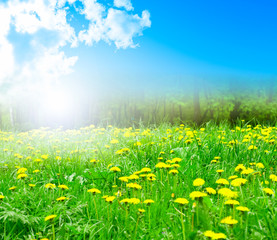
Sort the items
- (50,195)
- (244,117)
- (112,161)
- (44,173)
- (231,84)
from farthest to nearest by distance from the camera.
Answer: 1. (231,84)
2. (244,117)
3. (112,161)
4. (44,173)
5. (50,195)

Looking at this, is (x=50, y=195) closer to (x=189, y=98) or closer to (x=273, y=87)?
(x=189, y=98)

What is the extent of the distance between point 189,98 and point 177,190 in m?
7.56

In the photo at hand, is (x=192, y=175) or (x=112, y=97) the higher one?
(x=112, y=97)

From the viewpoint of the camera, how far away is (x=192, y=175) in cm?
254

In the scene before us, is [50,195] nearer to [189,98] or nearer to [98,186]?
[98,186]

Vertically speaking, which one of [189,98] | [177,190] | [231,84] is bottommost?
[177,190]

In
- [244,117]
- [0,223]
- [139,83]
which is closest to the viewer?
[0,223]

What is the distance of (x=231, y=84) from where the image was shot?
998 centimetres

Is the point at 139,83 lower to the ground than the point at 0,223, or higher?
higher

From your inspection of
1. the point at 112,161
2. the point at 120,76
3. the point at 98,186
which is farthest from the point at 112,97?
the point at 98,186

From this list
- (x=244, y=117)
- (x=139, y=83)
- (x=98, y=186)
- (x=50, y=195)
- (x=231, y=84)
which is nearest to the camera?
(x=50, y=195)

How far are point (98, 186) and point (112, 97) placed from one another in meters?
9.11

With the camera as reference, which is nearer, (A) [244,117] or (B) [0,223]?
(B) [0,223]

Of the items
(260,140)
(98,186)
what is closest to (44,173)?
(98,186)
